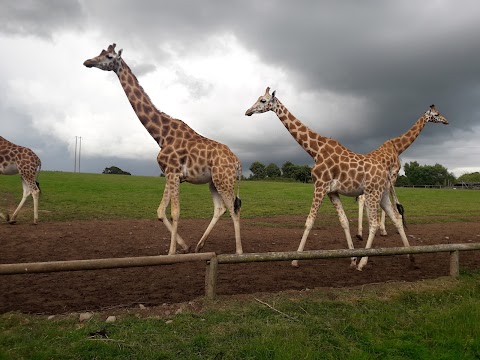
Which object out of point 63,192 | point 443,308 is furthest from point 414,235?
point 63,192

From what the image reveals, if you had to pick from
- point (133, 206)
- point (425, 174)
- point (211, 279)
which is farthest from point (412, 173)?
point (211, 279)

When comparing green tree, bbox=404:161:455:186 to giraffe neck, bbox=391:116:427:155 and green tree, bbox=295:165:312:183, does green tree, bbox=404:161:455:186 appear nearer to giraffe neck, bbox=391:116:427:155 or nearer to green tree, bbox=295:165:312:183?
green tree, bbox=295:165:312:183

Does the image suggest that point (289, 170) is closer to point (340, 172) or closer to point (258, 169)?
point (258, 169)

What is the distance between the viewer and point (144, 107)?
8875 mm

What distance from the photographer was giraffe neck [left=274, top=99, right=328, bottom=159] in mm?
8570

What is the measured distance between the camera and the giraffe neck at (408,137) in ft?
34.9

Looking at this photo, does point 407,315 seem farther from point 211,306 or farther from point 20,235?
point 20,235

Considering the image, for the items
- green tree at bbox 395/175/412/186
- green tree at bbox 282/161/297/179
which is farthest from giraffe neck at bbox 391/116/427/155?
green tree at bbox 395/175/412/186

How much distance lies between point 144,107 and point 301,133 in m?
3.72

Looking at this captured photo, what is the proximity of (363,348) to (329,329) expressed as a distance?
1.54 ft

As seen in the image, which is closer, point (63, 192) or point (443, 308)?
point (443, 308)

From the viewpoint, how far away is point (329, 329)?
4664mm

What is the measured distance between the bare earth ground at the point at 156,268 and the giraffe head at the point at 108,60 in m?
4.29

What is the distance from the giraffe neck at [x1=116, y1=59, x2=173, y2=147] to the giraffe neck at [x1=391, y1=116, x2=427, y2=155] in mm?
6341
